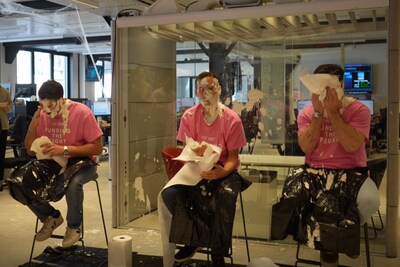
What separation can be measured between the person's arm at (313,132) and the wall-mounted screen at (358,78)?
35.7 inches

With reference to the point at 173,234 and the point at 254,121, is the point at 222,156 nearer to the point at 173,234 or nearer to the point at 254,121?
the point at 173,234

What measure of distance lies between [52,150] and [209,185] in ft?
3.54

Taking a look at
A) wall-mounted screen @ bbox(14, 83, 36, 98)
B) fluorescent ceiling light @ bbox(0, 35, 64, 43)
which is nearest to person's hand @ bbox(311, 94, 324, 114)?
wall-mounted screen @ bbox(14, 83, 36, 98)

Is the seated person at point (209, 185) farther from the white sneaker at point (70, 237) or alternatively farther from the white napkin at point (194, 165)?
the white sneaker at point (70, 237)

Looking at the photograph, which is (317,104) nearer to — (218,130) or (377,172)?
(218,130)

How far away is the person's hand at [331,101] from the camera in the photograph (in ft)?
8.38

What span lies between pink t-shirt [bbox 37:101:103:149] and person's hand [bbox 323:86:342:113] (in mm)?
1535

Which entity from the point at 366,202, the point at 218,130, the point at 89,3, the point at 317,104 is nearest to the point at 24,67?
the point at 89,3

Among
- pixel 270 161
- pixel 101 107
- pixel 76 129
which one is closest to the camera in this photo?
pixel 76 129

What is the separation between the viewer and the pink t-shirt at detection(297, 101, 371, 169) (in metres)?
2.61

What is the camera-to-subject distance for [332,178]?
259cm

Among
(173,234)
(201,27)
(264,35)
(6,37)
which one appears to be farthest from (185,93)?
(6,37)

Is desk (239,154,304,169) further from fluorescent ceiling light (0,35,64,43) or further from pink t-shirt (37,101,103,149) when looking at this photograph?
fluorescent ceiling light (0,35,64,43)

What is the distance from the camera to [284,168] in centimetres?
375
